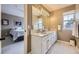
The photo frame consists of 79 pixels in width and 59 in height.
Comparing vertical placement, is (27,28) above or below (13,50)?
above

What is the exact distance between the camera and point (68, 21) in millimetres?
4371

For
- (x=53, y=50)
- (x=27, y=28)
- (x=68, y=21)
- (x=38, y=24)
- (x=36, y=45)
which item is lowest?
(x=53, y=50)

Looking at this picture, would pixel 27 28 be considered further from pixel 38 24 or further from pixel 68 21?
Answer: pixel 68 21

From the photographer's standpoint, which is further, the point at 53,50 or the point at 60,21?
the point at 60,21

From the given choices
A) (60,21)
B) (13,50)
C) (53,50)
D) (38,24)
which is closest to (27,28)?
(38,24)

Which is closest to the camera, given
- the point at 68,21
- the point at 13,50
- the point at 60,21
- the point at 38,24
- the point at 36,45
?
the point at 36,45

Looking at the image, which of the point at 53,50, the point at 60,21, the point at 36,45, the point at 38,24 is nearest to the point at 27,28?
the point at 36,45

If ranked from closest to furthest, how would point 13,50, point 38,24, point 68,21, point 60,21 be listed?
1. point 13,50
2. point 38,24
3. point 68,21
4. point 60,21

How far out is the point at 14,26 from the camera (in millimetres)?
5688

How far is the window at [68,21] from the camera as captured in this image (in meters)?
4.23

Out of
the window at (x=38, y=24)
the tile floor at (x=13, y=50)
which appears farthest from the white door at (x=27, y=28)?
the window at (x=38, y=24)

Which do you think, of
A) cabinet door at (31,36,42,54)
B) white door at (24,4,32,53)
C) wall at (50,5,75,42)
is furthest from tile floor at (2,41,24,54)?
wall at (50,5,75,42)

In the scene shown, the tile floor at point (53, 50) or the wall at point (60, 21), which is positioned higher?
the wall at point (60, 21)

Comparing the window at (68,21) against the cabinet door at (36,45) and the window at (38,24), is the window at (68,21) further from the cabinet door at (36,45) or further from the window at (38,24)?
the cabinet door at (36,45)
